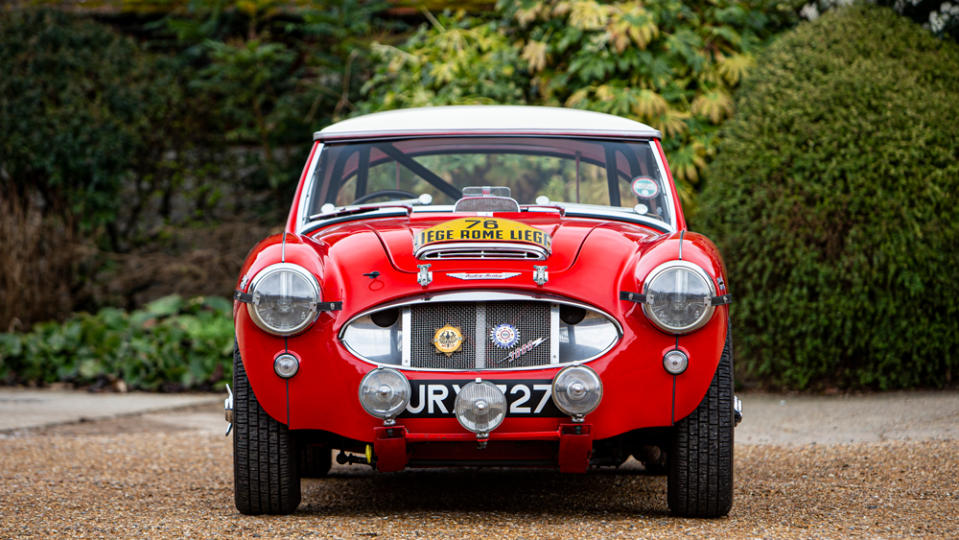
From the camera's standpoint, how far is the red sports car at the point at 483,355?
3.47m

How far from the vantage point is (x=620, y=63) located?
8.26 meters

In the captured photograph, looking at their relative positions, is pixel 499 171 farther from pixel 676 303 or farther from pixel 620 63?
pixel 620 63

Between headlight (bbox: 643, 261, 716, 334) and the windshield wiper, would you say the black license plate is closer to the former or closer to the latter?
headlight (bbox: 643, 261, 716, 334)

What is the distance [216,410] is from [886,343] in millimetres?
4358

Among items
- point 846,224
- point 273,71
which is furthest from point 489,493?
point 273,71

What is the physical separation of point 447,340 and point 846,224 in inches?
160

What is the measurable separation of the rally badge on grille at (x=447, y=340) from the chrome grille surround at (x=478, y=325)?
0.05 feet

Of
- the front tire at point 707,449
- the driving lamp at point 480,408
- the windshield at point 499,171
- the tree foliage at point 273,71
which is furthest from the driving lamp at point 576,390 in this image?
the tree foliage at point 273,71

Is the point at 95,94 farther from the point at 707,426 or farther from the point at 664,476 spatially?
the point at 707,426

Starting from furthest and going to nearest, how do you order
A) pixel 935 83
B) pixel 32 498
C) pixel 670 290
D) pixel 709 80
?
pixel 709 80 < pixel 935 83 < pixel 32 498 < pixel 670 290

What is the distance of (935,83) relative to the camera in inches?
290

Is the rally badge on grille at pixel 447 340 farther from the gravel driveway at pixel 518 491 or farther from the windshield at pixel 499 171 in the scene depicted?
the windshield at pixel 499 171

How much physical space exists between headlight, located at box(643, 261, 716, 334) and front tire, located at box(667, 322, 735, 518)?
0.78ft

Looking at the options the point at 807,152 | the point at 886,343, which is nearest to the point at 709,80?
the point at 807,152
